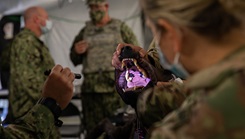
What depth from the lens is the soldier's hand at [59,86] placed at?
1.43 meters

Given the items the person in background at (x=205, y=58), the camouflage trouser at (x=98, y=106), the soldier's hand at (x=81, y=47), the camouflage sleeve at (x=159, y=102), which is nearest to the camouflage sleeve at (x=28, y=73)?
the soldier's hand at (x=81, y=47)

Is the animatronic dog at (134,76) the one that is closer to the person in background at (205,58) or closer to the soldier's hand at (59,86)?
the soldier's hand at (59,86)

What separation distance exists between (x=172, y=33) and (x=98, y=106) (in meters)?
3.42

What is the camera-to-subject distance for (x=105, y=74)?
4168 millimetres

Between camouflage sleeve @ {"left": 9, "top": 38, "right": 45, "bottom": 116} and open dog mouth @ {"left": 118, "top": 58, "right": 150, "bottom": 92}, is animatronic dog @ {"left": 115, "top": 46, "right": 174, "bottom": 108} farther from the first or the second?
camouflage sleeve @ {"left": 9, "top": 38, "right": 45, "bottom": 116}

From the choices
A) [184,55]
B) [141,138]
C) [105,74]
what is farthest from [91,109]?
[184,55]

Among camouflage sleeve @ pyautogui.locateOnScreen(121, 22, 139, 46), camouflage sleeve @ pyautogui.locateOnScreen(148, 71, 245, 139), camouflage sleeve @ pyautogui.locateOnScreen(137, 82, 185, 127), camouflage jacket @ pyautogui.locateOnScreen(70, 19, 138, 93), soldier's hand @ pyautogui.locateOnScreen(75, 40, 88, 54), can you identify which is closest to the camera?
camouflage sleeve @ pyautogui.locateOnScreen(148, 71, 245, 139)

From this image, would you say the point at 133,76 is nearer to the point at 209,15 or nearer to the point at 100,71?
the point at 209,15

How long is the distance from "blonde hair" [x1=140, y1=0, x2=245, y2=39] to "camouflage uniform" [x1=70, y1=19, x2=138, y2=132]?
3261mm

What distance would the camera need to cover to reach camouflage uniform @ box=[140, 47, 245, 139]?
699 mm

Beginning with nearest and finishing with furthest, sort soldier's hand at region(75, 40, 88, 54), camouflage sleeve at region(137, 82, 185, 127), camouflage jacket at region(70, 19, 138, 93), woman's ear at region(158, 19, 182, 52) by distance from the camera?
woman's ear at region(158, 19, 182, 52), camouflage sleeve at region(137, 82, 185, 127), camouflage jacket at region(70, 19, 138, 93), soldier's hand at region(75, 40, 88, 54)

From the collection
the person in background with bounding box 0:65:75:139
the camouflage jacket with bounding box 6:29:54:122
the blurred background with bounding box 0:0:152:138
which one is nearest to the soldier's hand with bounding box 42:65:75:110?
the person in background with bounding box 0:65:75:139

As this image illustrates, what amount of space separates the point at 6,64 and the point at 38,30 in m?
0.48

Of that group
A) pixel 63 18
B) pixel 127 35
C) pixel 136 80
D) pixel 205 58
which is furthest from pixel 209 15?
pixel 63 18
